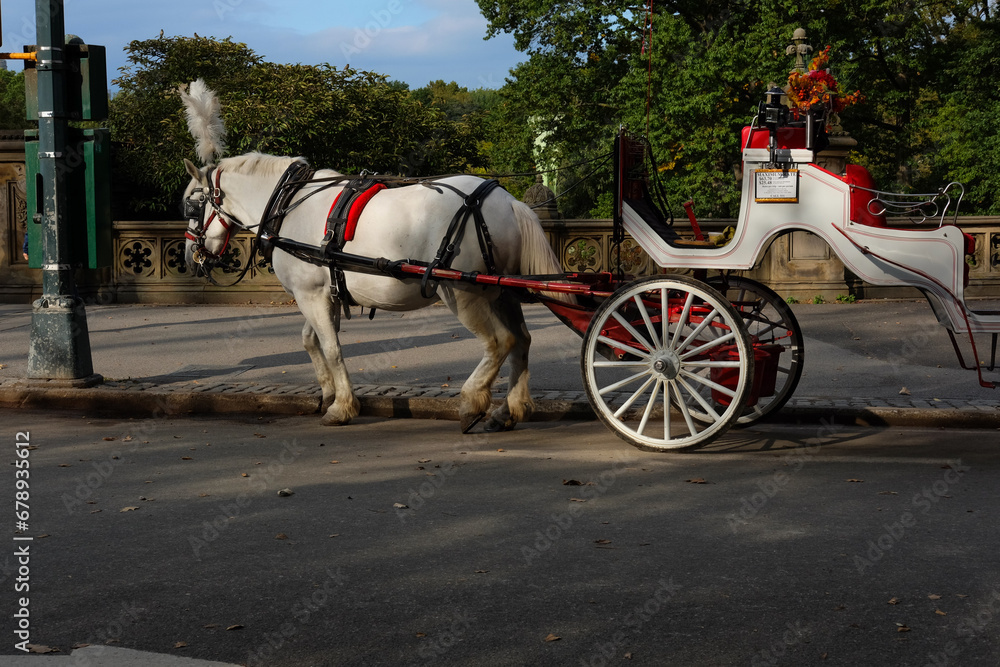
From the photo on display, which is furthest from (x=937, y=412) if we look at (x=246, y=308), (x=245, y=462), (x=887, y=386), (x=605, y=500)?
(x=246, y=308)

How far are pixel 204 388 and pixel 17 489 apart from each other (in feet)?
10.8

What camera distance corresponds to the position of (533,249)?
7715 millimetres

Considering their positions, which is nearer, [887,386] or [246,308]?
[887,386]

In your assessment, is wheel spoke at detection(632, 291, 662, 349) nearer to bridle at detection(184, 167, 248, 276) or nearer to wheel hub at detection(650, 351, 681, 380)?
wheel hub at detection(650, 351, 681, 380)

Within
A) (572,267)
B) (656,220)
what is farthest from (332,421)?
(572,267)

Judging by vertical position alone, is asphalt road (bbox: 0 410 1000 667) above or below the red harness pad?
below

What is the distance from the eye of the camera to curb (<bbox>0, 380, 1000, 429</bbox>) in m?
8.03

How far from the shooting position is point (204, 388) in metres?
9.33

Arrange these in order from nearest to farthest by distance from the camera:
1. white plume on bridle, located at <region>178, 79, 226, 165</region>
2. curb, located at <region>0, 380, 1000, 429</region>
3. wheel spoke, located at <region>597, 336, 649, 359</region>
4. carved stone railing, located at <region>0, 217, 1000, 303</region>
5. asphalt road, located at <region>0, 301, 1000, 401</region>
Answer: wheel spoke, located at <region>597, 336, 649, 359</region>, curb, located at <region>0, 380, 1000, 429</region>, white plume on bridle, located at <region>178, 79, 226, 165</region>, asphalt road, located at <region>0, 301, 1000, 401</region>, carved stone railing, located at <region>0, 217, 1000, 303</region>

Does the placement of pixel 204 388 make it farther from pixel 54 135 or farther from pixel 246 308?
pixel 246 308

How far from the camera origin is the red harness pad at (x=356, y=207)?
7.77 metres

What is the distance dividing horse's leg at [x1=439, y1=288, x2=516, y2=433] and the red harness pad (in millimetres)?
746

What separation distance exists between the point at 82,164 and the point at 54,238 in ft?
2.25

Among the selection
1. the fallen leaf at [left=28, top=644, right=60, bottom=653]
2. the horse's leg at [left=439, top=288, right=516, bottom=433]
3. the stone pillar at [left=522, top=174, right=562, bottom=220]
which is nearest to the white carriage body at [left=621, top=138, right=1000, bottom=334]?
the horse's leg at [left=439, top=288, right=516, bottom=433]
